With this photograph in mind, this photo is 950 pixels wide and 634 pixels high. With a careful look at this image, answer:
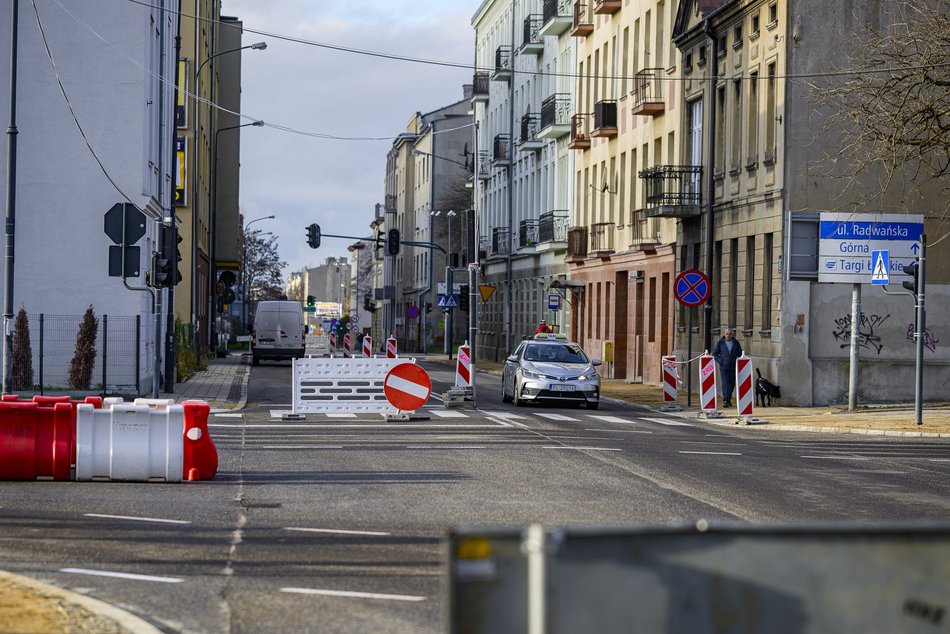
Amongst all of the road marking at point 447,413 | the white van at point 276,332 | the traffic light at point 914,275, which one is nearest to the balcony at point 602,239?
the white van at point 276,332

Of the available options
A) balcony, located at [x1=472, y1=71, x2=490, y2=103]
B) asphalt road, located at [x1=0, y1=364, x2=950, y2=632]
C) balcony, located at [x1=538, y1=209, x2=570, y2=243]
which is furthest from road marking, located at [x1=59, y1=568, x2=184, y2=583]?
balcony, located at [x1=472, y1=71, x2=490, y2=103]

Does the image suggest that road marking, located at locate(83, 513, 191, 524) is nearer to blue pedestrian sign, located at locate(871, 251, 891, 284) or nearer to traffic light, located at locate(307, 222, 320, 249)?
blue pedestrian sign, located at locate(871, 251, 891, 284)

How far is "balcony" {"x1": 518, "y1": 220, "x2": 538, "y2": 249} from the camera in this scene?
65000 mm

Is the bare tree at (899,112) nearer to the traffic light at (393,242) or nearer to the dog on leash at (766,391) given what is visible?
the dog on leash at (766,391)

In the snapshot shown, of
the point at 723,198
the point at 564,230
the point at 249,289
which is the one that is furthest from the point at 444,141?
the point at 723,198

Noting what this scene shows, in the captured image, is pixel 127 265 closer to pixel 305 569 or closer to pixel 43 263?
pixel 43 263

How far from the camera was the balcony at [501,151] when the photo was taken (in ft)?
236

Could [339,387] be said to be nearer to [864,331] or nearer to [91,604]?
[864,331]

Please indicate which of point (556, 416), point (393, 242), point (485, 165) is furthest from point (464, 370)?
point (485, 165)

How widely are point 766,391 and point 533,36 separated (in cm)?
3747

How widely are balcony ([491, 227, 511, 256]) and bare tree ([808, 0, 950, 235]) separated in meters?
37.5

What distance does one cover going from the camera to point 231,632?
7508 mm

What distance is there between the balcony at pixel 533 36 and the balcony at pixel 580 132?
9973mm

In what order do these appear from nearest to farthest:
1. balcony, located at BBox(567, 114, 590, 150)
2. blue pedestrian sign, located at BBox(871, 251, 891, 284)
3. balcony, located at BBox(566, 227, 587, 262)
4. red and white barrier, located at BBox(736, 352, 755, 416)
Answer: red and white barrier, located at BBox(736, 352, 755, 416) → blue pedestrian sign, located at BBox(871, 251, 891, 284) → balcony, located at BBox(566, 227, 587, 262) → balcony, located at BBox(567, 114, 590, 150)
